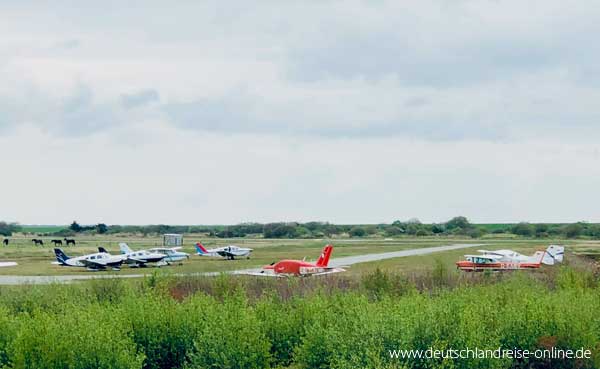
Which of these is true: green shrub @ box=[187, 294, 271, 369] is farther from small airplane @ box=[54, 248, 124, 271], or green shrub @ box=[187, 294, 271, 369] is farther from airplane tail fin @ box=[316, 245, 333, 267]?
small airplane @ box=[54, 248, 124, 271]

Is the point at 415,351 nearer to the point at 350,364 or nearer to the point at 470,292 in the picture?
the point at 350,364

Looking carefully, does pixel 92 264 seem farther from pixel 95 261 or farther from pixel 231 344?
pixel 231 344

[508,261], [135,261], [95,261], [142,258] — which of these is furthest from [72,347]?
[135,261]

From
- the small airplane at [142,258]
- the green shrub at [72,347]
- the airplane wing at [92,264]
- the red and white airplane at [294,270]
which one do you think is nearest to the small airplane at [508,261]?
the red and white airplane at [294,270]

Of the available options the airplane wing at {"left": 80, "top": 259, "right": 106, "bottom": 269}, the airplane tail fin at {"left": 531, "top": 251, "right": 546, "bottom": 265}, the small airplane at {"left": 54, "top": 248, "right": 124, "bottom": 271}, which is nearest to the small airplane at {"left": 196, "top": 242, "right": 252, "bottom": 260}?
the small airplane at {"left": 54, "top": 248, "right": 124, "bottom": 271}

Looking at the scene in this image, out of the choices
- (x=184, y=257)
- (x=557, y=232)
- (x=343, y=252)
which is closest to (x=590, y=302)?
(x=184, y=257)

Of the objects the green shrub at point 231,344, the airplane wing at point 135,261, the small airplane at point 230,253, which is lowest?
the green shrub at point 231,344

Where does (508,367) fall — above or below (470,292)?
below

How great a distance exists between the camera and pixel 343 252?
103 m

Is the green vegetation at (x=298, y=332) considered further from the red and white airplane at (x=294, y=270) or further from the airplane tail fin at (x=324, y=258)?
the airplane tail fin at (x=324, y=258)

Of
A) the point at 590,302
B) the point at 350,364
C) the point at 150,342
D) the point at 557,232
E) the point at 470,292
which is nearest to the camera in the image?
the point at 350,364

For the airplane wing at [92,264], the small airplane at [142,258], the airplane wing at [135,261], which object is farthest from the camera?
the small airplane at [142,258]

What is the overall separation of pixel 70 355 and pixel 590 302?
847 inches

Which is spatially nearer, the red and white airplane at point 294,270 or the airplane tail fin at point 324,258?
the red and white airplane at point 294,270
